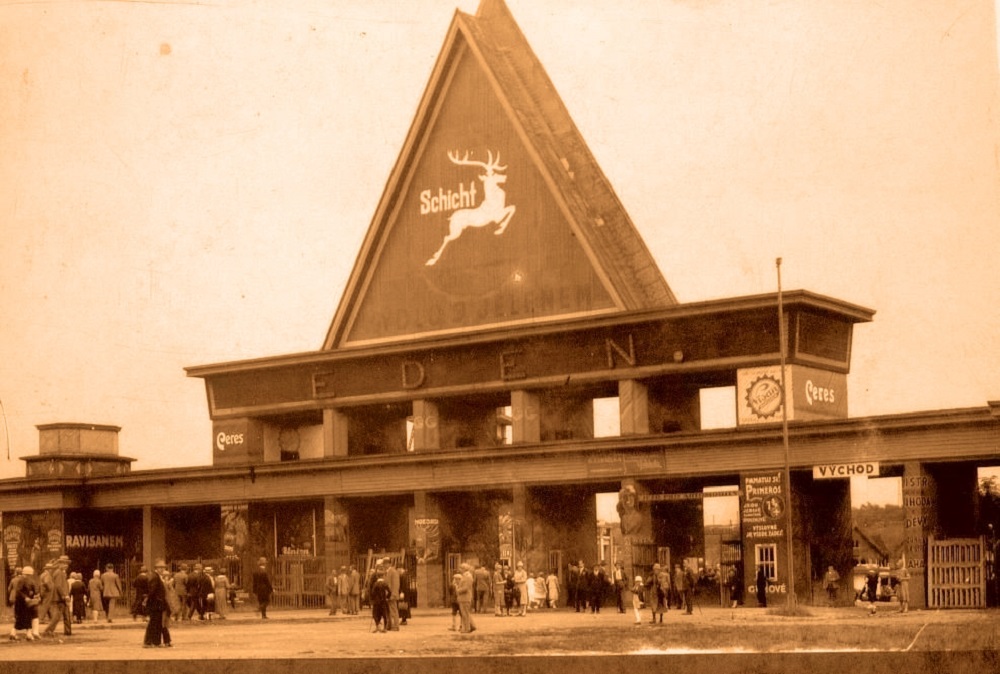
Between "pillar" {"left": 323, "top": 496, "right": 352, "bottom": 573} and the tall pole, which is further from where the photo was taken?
"pillar" {"left": 323, "top": 496, "right": 352, "bottom": 573}

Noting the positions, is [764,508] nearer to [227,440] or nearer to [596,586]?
[596,586]

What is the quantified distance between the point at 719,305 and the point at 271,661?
27.5 metres

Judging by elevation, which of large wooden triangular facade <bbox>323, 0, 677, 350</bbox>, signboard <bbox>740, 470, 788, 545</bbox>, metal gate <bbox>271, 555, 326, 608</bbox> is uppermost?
large wooden triangular facade <bbox>323, 0, 677, 350</bbox>

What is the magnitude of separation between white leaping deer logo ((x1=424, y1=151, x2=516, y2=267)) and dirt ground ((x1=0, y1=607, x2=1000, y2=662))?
15.0m

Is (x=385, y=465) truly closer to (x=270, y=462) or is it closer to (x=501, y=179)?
(x=270, y=462)

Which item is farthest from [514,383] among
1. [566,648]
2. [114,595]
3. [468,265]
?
[566,648]

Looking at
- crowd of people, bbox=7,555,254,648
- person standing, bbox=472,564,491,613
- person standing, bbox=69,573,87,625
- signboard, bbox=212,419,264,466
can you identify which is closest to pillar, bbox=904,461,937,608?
person standing, bbox=472,564,491,613

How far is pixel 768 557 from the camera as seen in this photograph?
4800cm

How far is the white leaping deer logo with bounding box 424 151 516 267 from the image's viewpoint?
55188 millimetres

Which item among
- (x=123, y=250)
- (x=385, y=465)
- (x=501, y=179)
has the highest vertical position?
(x=501, y=179)

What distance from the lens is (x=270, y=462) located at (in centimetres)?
5888

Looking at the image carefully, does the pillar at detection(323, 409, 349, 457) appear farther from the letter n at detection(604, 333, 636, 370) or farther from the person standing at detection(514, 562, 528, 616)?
the person standing at detection(514, 562, 528, 616)

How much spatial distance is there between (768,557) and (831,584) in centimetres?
223

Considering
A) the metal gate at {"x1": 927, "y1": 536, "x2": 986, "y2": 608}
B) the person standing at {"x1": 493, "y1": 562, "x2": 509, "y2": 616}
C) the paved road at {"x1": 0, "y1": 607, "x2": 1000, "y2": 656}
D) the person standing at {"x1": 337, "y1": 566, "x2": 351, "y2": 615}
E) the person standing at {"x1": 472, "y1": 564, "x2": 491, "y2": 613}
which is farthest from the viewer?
the person standing at {"x1": 337, "y1": 566, "x2": 351, "y2": 615}
